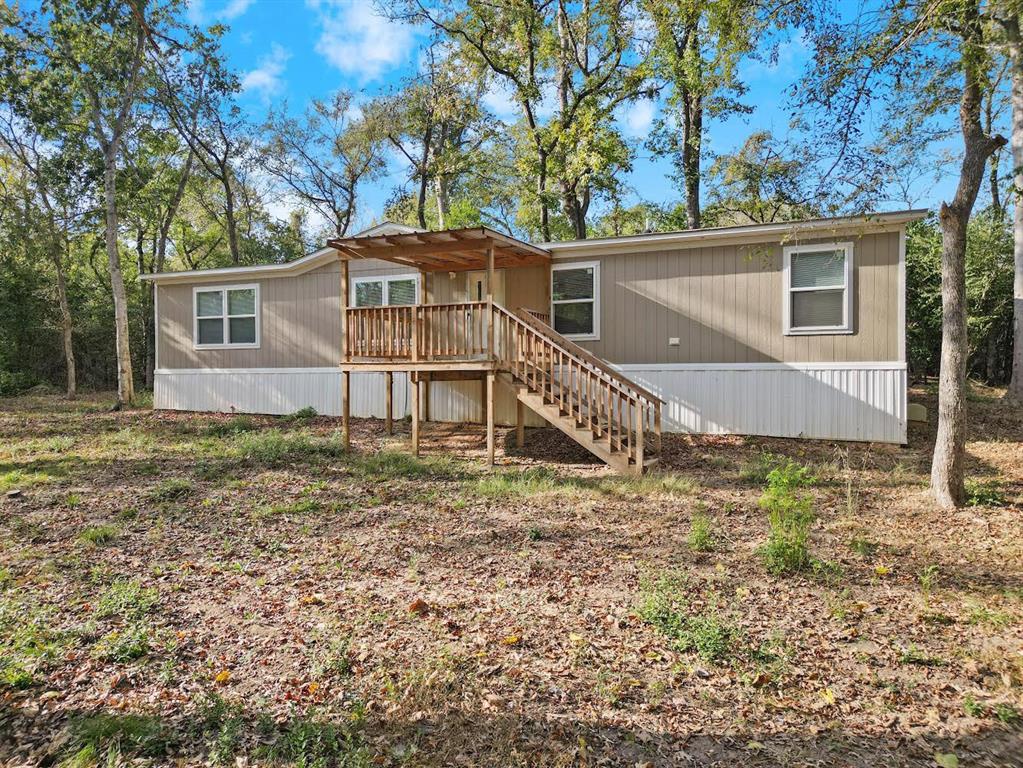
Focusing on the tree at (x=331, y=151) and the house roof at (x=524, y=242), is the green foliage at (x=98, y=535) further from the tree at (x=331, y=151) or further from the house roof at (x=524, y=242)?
the tree at (x=331, y=151)

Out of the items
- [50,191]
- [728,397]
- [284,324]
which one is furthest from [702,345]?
[50,191]

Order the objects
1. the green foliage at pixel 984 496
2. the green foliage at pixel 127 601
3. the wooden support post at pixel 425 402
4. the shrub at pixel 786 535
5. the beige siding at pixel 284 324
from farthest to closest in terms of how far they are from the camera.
→ the beige siding at pixel 284 324 < the wooden support post at pixel 425 402 < the green foliage at pixel 984 496 < the shrub at pixel 786 535 < the green foliage at pixel 127 601

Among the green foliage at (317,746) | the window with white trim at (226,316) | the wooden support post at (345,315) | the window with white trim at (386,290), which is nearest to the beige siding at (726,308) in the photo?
the window with white trim at (386,290)

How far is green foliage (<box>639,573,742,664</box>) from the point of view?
3393 mm

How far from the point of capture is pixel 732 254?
1026 cm

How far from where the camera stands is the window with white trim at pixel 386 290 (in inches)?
489

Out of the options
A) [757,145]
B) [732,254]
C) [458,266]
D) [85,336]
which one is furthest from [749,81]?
[85,336]

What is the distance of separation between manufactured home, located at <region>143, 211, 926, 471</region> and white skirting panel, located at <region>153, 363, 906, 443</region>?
2 cm

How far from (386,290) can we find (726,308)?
6.54 meters

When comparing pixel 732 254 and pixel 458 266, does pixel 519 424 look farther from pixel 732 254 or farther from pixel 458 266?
pixel 732 254

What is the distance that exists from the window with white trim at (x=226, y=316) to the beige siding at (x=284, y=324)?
148mm

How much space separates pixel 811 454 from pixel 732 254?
3.44 m

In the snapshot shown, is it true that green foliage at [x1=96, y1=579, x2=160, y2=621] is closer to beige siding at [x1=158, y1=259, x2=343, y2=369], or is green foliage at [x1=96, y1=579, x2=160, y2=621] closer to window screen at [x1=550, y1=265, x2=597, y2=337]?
window screen at [x1=550, y1=265, x2=597, y2=337]

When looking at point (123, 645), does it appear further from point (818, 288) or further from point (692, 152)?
point (692, 152)
